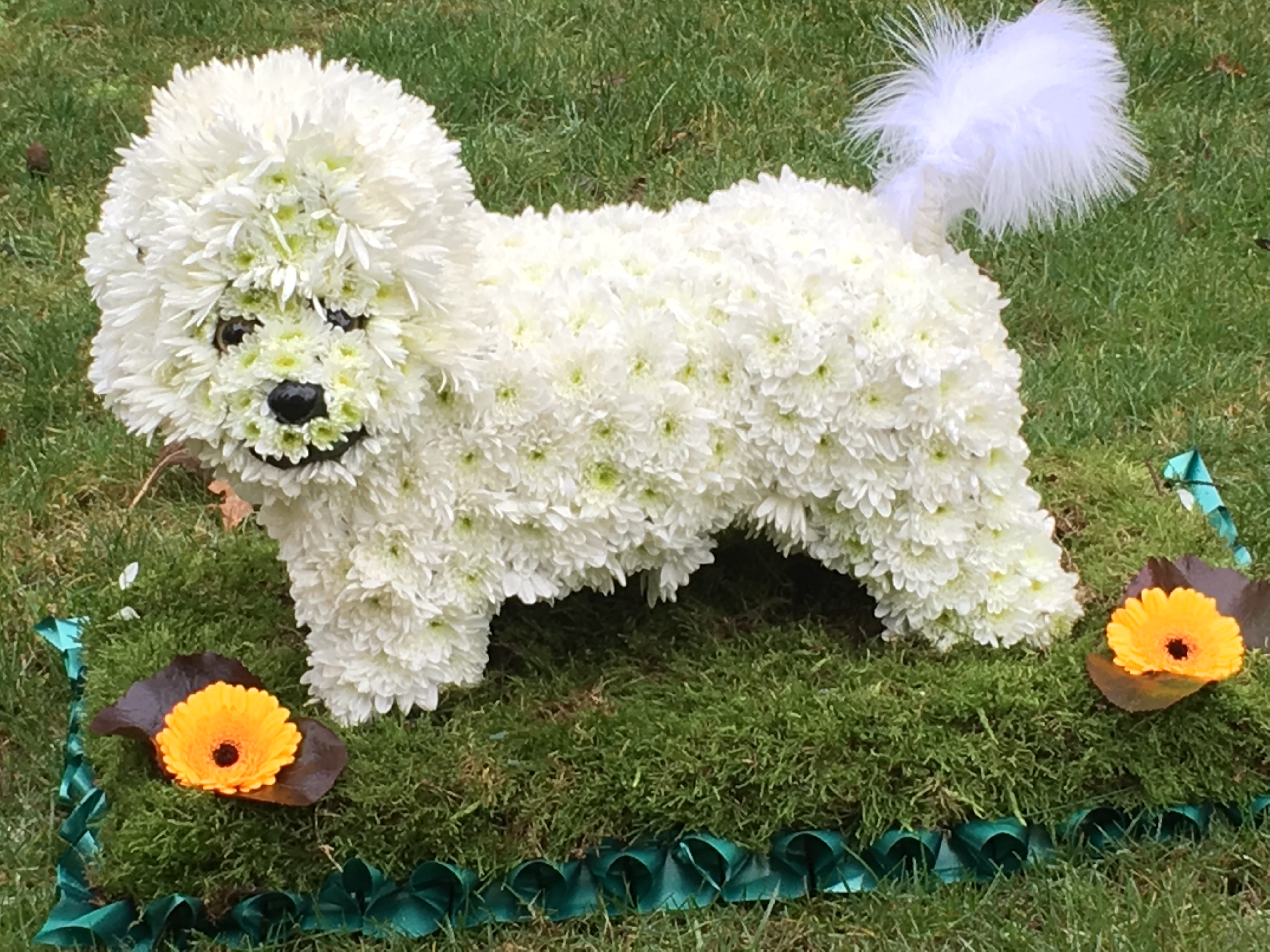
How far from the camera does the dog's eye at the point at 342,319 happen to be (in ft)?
5.86

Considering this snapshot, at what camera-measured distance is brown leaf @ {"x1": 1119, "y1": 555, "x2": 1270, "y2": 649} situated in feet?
7.30

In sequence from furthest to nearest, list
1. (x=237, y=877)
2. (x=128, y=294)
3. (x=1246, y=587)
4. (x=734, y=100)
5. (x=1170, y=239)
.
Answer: (x=734, y=100)
(x=1170, y=239)
(x=1246, y=587)
(x=237, y=877)
(x=128, y=294)

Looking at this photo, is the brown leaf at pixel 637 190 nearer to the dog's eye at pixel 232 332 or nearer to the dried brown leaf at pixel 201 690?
the dried brown leaf at pixel 201 690

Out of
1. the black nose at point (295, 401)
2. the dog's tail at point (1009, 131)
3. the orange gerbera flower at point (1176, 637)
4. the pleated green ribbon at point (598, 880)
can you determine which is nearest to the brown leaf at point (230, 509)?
the pleated green ribbon at point (598, 880)

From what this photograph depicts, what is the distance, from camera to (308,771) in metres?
1.95

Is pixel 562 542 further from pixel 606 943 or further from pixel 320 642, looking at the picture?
pixel 606 943

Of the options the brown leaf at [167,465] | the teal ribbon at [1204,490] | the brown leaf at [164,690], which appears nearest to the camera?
the brown leaf at [164,690]

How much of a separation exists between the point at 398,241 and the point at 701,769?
2.81ft

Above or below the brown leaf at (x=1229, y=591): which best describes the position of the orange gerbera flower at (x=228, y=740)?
below

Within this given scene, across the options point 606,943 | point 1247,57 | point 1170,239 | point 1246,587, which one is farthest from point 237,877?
point 1247,57

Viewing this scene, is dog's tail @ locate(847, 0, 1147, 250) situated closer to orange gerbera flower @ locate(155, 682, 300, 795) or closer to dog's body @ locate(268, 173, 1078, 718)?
dog's body @ locate(268, 173, 1078, 718)

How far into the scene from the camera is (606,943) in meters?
1.95

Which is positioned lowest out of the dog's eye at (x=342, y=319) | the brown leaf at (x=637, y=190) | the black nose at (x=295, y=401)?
the brown leaf at (x=637, y=190)

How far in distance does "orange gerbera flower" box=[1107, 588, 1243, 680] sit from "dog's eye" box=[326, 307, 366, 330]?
1.22m
